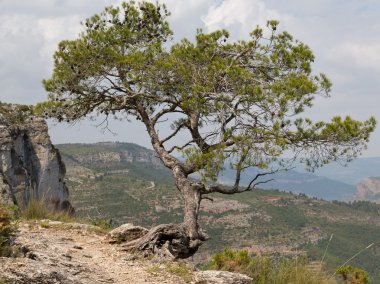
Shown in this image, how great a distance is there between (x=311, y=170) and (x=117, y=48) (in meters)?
6.01

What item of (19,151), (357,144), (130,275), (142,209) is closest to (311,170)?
(357,144)

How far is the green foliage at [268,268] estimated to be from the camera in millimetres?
8539

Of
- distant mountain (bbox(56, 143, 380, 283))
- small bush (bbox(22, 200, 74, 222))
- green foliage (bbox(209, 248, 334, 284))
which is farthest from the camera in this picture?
distant mountain (bbox(56, 143, 380, 283))

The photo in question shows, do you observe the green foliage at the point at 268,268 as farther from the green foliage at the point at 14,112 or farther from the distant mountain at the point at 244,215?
→ the distant mountain at the point at 244,215

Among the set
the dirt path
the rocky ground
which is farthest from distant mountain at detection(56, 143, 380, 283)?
the rocky ground

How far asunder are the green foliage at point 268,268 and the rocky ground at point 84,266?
84 centimetres

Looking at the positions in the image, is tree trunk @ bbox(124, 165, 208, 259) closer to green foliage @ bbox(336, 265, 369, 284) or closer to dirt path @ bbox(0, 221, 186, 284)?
dirt path @ bbox(0, 221, 186, 284)

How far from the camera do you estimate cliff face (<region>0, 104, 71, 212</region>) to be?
19797mm

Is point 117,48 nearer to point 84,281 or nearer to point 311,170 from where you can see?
point 311,170

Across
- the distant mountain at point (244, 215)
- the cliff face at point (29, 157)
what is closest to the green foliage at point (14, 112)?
the cliff face at point (29, 157)

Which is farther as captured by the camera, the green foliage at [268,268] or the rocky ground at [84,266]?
the green foliage at [268,268]

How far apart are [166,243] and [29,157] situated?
1485cm

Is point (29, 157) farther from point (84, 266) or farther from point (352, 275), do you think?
point (352, 275)

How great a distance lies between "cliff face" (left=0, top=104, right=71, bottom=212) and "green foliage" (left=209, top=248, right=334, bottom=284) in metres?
11.8
